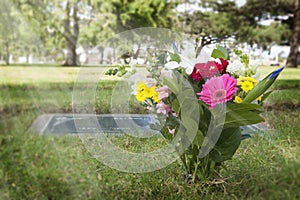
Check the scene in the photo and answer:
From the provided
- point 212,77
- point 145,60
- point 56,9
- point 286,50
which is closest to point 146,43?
point 145,60

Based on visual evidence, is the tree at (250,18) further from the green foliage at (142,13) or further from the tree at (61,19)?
the tree at (61,19)

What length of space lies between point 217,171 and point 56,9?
13.4 ft

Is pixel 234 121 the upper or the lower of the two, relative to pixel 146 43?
lower

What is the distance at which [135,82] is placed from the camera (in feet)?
3.83

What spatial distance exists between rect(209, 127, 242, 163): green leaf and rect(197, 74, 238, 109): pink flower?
0.40ft

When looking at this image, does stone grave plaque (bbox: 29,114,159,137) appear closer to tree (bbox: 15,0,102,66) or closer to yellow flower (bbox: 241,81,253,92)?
yellow flower (bbox: 241,81,253,92)

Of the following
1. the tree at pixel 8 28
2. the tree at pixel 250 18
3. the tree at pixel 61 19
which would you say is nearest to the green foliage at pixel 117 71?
the tree at pixel 8 28

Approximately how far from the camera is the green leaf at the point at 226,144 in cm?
108

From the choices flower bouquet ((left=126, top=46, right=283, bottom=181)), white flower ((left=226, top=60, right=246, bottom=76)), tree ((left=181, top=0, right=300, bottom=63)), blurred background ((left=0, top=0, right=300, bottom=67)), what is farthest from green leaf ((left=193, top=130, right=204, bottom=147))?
tree ((left=181, top=0, right=300, bottom=63))

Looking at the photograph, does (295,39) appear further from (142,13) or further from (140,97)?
(140,97)

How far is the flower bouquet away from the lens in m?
1.00

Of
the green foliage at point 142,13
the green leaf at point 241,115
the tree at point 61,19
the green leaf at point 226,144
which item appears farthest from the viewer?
the green foliage at point 142,13

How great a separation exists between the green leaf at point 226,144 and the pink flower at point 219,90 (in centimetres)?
12

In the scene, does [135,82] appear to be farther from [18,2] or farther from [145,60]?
[18,2]
